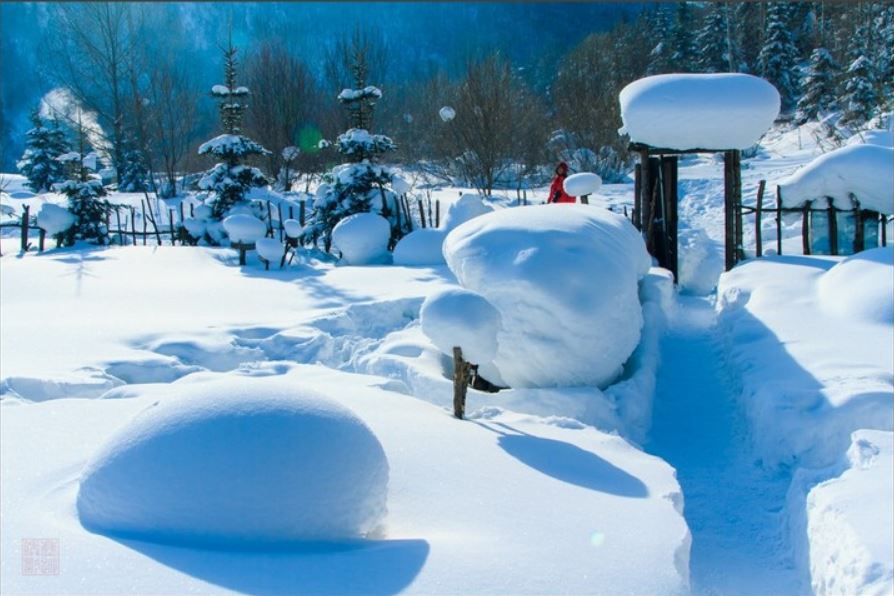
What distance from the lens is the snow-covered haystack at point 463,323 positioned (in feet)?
17.6

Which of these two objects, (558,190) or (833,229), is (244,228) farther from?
(833,229)

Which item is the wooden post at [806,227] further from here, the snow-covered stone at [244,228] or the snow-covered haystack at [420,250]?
the snow-covered stone at [244,228]

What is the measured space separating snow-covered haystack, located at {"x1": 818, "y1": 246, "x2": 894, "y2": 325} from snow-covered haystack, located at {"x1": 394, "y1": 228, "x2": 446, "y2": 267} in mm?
6390

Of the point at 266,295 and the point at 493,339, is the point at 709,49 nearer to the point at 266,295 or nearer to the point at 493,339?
the point at 266,295

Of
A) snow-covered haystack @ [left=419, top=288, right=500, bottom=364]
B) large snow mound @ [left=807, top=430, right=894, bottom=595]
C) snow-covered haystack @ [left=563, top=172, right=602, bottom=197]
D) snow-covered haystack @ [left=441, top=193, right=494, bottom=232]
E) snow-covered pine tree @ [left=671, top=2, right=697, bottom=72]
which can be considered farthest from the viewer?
snow-covered pine tree @ [left=671, top=2, right=697, bottom=72]

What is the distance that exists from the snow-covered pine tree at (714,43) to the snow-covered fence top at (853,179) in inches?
927

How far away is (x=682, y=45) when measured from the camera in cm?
3372

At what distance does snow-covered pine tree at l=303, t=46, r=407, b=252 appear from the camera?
1570 cm

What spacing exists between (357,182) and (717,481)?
38.6 ft

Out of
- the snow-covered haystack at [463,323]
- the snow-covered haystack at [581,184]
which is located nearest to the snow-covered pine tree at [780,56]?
the snow-covered haystack at [581,184]

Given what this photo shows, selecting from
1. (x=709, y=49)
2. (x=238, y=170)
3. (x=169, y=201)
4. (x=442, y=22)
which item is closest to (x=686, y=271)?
(x=238, y=170)

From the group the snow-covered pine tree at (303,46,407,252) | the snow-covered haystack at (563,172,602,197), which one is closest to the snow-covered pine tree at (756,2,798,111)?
the snow-covered pine tree at (303,46,407,252)

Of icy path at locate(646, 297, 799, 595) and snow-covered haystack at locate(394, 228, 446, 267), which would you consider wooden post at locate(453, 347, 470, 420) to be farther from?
snow-covered haystack at locate(394, 228, 446, 267)

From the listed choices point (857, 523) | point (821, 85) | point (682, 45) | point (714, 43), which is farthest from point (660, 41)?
point (857, 523)
